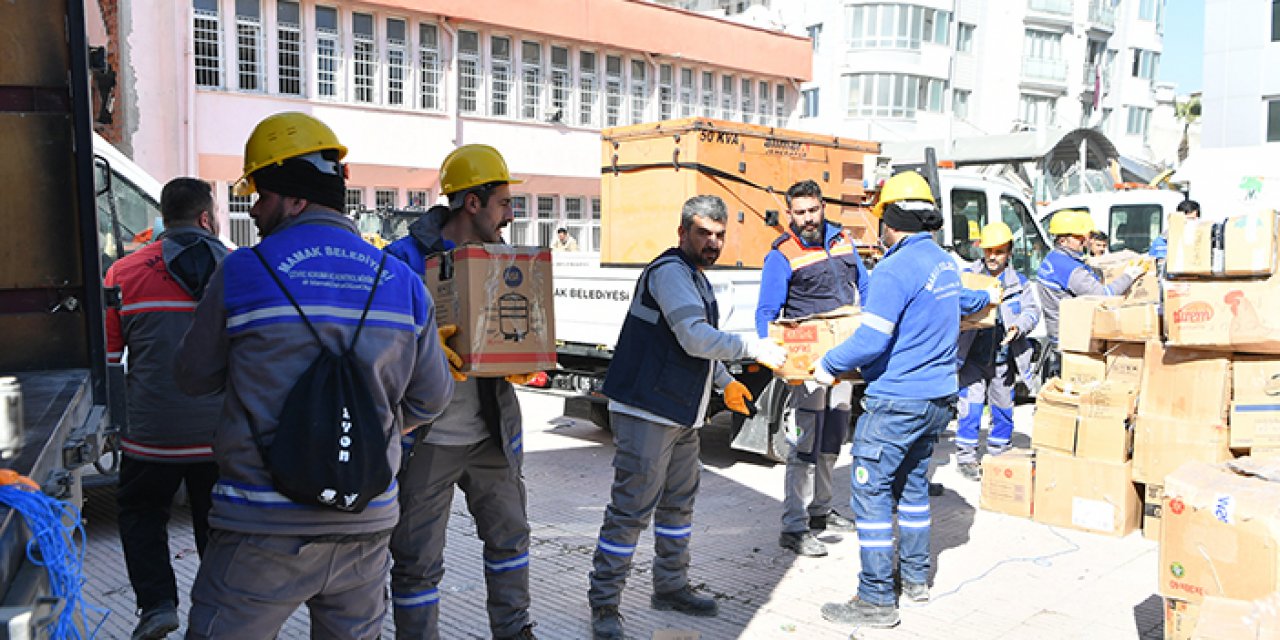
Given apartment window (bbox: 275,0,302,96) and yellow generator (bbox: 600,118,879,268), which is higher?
apartment window (bbox: 275,0,302,96)

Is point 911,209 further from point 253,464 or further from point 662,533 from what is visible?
point 253,464

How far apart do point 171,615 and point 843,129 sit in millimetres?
44200

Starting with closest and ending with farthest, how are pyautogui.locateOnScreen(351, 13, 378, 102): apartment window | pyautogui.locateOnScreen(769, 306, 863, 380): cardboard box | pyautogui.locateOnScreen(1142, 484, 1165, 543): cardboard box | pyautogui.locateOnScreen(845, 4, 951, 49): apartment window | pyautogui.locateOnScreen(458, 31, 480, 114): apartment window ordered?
pyautogui.locateOnScreen(769, 306, 863, 380): cardboard box, pyautogui.locateOnScreen(1142, 484, 1165, 543): cardboard box, pyautogui.locateOnScreen(351, 13, 378, 102): apartment window, pyautogui.locateOnScreen(458, 31, 480, 114): apartment window, pyautogui.locateOnScreen(845, 4, 951, 49): apartment window

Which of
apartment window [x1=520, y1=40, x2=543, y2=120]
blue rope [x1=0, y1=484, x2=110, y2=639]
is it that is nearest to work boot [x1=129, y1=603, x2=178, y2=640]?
blue rope [x1=0, y1=484, x2=110, y2=639]

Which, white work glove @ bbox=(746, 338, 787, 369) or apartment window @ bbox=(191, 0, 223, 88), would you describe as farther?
apartment window @ bbox=(191, 0, 223, 88)

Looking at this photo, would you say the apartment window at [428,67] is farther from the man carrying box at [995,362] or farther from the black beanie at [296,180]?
the black beanie at [296,180]

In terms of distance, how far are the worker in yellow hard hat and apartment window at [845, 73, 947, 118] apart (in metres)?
38.9

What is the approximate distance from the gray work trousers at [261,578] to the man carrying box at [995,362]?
18.7 ft

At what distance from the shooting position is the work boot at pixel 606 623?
4293 millimetres

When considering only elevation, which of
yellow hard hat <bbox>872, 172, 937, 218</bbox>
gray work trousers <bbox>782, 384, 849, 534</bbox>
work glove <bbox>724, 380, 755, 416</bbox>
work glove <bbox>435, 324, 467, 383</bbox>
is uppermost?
yellow hard hat <bbox>872, 172, 937, 218</bbox>

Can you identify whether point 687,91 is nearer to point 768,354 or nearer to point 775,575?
point 775,575

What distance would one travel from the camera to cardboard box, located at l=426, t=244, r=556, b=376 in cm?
344

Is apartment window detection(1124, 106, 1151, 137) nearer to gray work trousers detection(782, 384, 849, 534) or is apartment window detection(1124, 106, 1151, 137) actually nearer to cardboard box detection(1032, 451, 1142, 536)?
cardboard box detection(1032, 451, 1142, 536)

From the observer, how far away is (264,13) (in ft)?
75.2
